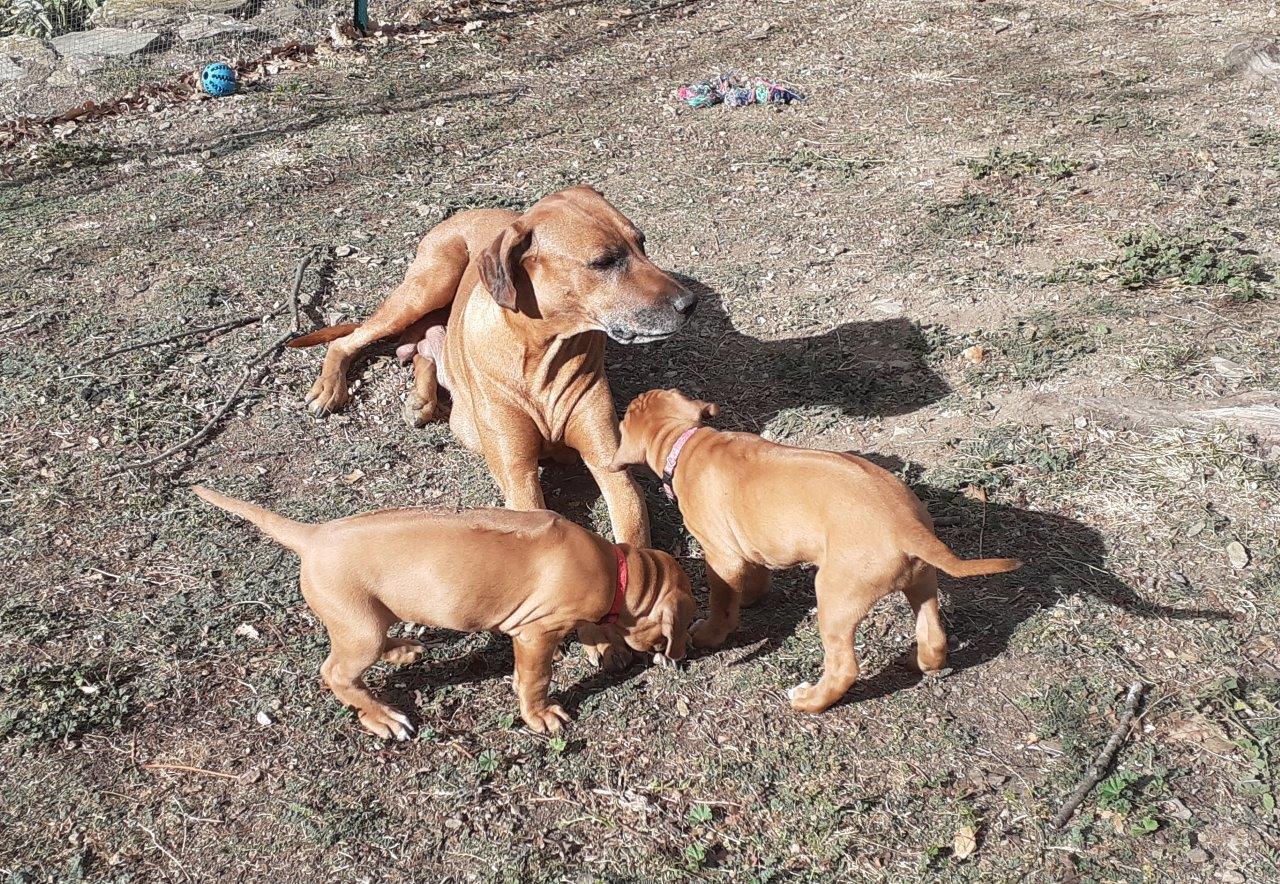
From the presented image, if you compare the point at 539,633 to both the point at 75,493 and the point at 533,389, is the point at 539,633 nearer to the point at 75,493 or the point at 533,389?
the point at 533,389

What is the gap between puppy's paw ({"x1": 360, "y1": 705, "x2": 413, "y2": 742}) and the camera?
3988 mm

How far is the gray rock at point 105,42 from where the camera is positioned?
10.1 metres

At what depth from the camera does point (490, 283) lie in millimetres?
4613

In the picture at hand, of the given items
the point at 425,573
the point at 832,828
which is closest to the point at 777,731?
the point at 832,828

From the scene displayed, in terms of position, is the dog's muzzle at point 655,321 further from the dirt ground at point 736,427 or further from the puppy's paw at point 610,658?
the puppy's paw at point 610,658

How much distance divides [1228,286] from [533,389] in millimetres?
3914

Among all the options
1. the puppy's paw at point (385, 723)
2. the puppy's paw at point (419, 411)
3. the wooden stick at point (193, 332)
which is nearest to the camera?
the puppy's paw at point (385, 723)

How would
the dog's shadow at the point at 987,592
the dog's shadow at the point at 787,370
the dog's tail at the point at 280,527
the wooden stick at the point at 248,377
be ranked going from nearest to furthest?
the dog's tail at the point at 280,527 < the dog's shadow at the point at 987,592 < the wooden stick at the point at 248,377 < the dog's shadow at the point at 787,370

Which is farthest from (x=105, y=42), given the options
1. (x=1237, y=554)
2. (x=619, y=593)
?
(x=1237, y=554)

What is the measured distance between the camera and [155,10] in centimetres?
1083

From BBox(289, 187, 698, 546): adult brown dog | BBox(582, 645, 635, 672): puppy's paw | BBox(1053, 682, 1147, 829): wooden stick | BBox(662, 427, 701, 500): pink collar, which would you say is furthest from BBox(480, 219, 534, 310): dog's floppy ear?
BBox(1053, 682, 1147, 829): wooden stick

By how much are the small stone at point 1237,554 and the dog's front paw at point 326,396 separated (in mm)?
4323

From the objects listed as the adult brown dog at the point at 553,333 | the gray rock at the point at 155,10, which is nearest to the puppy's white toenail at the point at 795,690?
the adult brown dog at the point at 553,333

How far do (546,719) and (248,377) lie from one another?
313 centimetres
